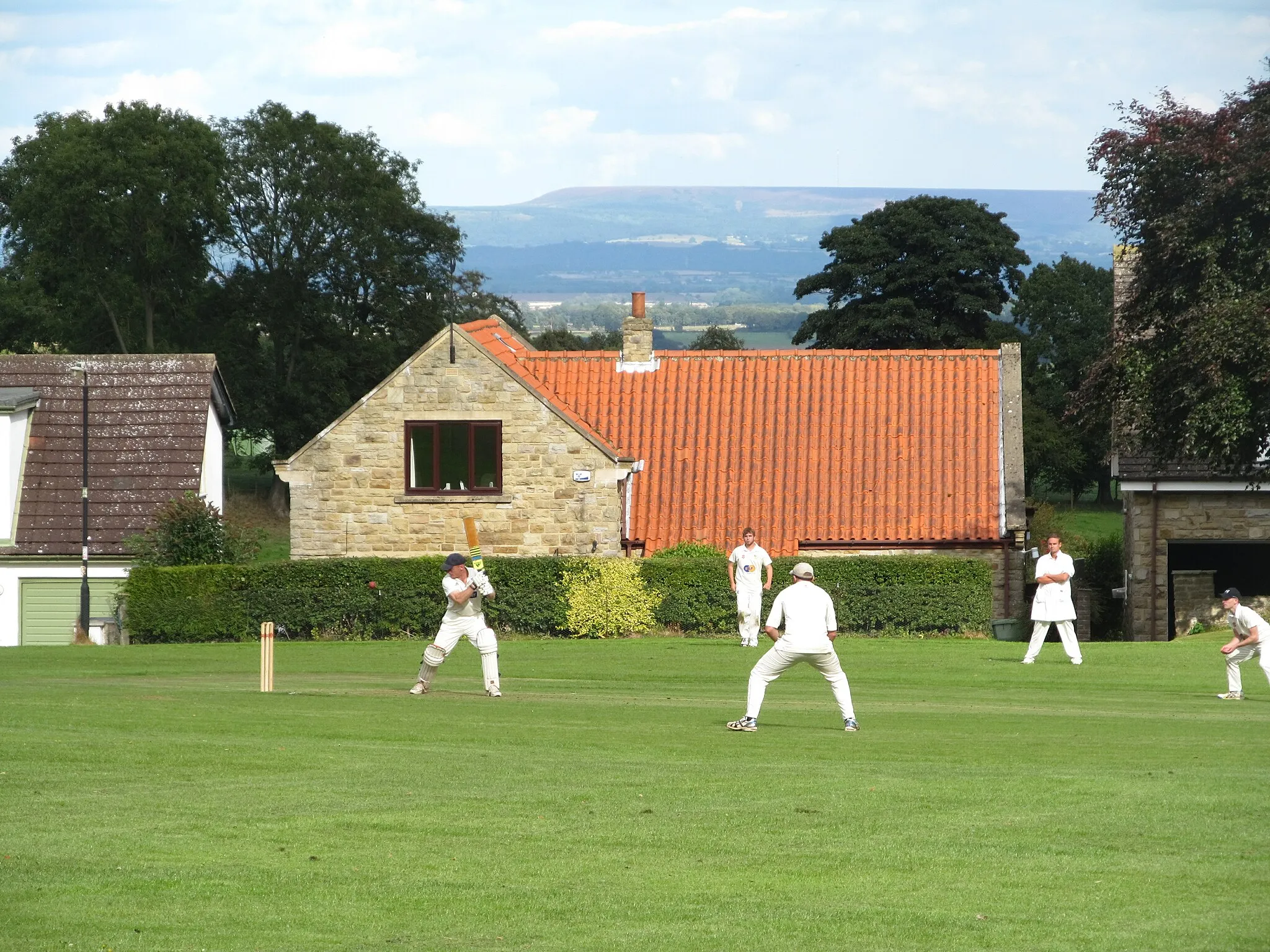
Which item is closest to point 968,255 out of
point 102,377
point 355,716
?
point 102,377

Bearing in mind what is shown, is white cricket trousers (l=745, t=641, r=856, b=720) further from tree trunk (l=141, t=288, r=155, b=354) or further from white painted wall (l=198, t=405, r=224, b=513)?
tree trunk (l=141, t=288, r=155, b=354)

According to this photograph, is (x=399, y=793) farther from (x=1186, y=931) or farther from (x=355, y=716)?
(x=1186, y=931)

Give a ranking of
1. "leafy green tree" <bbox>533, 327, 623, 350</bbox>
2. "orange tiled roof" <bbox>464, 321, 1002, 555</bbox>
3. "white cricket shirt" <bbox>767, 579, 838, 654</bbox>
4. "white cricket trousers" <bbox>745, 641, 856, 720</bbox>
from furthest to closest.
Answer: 1. "leafy green tree" <bbox>533, 327, 623, 350</bbox>
2. "orange tiled roof" <bbox>464, 321, 1002, 555</bbox>
3. "white cricket trousers" <bbox>745, 641, 856, 720</bbox>
4. "white cricket shirt" <bbox>767, 579, 838, 654</bbox>

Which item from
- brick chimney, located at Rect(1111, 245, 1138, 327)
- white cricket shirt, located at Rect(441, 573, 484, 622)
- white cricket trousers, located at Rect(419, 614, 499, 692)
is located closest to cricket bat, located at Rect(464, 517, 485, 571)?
white cricket shirt, located at Rect(441, 573, 484, 622)

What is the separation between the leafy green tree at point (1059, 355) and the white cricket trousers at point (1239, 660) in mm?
48104

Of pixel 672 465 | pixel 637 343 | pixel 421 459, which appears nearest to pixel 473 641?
pixel 421 459

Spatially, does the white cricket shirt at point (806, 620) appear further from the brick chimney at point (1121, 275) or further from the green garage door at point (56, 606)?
the green garage door at point (56, 606)

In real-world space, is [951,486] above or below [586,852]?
above

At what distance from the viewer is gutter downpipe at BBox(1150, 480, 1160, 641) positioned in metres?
33.4

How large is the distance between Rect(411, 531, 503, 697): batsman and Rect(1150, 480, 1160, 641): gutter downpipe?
18.9m

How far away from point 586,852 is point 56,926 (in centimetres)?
325

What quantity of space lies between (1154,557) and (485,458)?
1388cm

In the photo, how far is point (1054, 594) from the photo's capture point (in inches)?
898

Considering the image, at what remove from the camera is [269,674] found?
1962 cm
